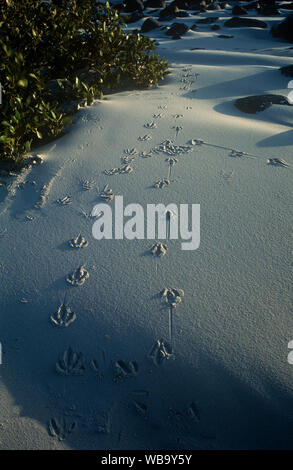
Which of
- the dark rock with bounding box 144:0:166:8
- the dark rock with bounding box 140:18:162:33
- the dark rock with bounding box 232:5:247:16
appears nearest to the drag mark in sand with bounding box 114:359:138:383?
the dark rock with bounding box 140:18:162:33

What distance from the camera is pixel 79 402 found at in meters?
1.18

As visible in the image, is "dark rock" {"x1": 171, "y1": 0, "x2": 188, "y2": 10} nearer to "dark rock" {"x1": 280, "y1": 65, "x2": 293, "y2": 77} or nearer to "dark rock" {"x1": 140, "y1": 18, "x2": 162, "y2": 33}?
"dark rock" {"x1": 140, "y1": 18, "x2": 162, "y2": 33}

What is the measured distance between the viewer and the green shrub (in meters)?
2.26

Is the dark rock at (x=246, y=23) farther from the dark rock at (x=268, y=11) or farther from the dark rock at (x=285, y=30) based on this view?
the dark rock at (x=268, y=11)

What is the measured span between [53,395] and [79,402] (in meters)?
0.14

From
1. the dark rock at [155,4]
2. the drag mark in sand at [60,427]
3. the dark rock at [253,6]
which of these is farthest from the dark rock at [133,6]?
the drag mark in sand at [60,427]

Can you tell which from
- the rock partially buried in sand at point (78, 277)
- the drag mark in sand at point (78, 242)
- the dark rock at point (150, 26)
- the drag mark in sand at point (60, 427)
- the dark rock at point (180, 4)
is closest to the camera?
the drag mark in sand at point (60, 427)

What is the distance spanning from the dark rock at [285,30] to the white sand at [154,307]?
7.73 meters

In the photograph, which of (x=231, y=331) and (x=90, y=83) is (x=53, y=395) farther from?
(x=90, y=83)

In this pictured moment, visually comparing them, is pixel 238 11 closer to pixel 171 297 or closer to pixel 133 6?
pixel 133 6

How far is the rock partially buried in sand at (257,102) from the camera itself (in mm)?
3246

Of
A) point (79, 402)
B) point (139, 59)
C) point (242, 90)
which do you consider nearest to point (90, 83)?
point (139, 59)

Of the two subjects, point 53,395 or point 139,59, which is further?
point 139,59

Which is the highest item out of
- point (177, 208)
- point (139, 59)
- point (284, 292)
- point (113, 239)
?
point (139, 59)
